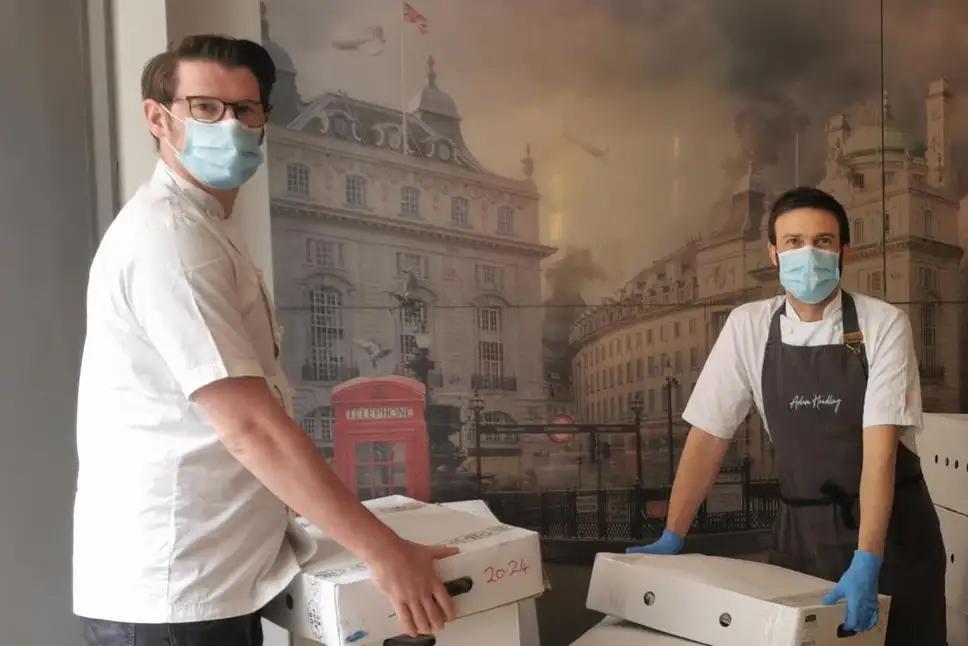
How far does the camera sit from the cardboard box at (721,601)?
1.43 meters

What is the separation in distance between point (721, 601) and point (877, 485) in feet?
1.42

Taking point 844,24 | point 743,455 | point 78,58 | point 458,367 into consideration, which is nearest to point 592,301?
point 458,367

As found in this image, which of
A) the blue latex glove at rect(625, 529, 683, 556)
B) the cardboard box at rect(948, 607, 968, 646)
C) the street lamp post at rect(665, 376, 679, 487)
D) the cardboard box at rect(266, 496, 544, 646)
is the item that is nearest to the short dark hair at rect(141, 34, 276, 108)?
the cardboard box at rect(266, 496, 544, 646)

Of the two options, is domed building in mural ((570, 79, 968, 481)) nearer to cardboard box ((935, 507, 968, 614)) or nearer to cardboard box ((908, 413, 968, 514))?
cardboard box ((908, 413, 968, 514))

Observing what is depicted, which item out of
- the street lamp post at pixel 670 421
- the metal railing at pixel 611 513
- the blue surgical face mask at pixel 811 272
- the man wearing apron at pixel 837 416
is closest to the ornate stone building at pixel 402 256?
the metal railing at pixel 611 513

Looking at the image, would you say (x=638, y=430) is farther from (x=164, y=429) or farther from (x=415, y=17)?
(x=164, y=429)

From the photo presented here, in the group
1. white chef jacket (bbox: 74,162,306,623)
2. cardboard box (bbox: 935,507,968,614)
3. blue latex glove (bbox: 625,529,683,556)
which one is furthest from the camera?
cardboard box (bbox: 935,507,968,614)

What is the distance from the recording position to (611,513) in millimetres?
2434

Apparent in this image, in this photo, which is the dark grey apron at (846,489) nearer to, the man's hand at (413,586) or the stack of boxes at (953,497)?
the stack of boxes at (953,497)

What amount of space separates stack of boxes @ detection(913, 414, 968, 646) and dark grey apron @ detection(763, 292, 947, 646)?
32cm

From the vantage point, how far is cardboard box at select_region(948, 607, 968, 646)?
6.85 ft

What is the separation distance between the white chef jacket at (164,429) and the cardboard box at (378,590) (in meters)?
0.08

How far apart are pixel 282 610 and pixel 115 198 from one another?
47.3 inches

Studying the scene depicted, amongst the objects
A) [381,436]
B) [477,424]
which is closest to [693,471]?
[477,424]
